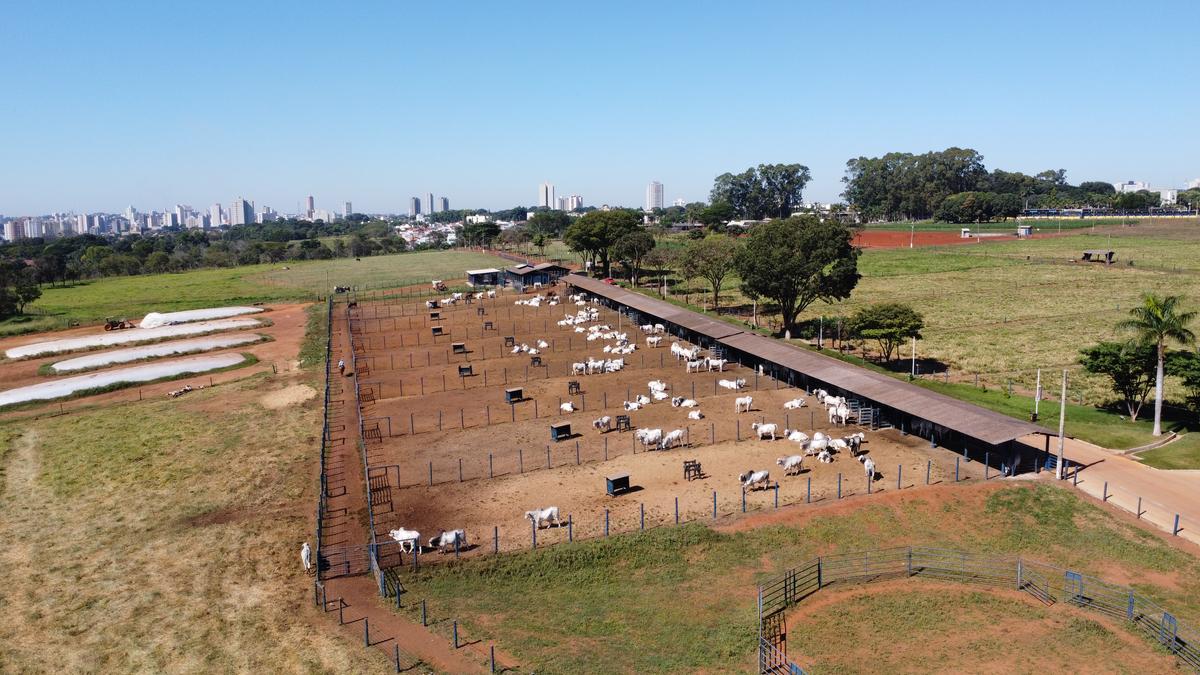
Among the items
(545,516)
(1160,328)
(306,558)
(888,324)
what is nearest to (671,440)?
(545,516)

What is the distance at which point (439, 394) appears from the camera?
46.3 m

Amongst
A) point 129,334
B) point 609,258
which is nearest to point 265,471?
point 129,334

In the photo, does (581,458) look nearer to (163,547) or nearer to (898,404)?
(898,404)

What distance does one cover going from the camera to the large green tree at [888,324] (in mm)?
49281

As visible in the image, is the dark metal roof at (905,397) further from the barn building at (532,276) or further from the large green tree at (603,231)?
the large green tree at (603,231)

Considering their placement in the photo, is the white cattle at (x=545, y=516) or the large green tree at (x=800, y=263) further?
the large green tree at (x=800, y=263)

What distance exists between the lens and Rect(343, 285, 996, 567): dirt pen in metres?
27.6

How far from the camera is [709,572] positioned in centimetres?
2322

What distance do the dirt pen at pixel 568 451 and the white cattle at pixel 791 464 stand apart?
1.14ft

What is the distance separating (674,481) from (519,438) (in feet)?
31.6

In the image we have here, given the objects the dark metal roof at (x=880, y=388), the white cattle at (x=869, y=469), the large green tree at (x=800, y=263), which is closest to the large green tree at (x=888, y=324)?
the dark metal roof at (x=880, y=388)

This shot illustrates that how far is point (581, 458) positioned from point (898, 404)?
15644mm

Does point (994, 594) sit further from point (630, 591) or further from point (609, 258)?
point (609, 258)

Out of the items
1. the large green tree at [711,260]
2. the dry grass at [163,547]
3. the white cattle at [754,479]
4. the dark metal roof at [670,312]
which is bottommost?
the dry grass at [163,547]
